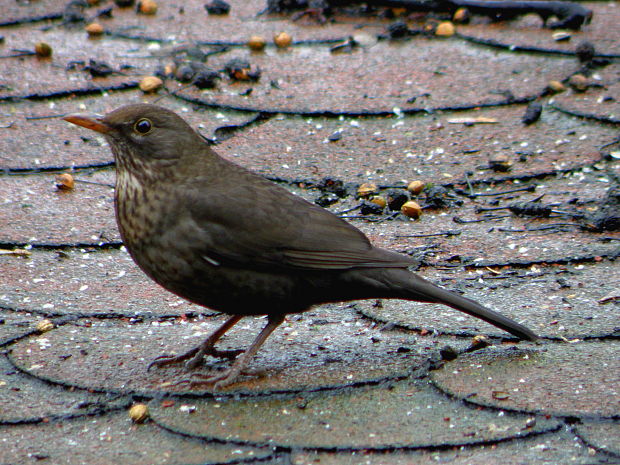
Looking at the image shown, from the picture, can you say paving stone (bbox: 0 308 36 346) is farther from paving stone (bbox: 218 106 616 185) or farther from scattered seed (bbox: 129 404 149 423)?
paving stone (bbox: 218 106 616 185)

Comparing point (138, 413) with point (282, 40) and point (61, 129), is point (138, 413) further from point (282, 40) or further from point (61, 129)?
point (282, 40)

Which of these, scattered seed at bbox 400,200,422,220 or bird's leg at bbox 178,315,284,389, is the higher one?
scattered seed at bbox 400,200,422,220

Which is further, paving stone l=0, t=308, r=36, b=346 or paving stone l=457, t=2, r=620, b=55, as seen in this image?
paving stone l=457, t=2, r=620, b=55

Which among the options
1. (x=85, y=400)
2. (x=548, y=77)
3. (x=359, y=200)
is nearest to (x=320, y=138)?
(x=359, y=200)

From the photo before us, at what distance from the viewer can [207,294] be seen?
146 inches

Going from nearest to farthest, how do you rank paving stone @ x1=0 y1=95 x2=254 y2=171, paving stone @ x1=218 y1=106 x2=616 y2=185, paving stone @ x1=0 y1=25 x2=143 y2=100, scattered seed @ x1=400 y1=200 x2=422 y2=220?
scattered seed @ x1=400 y1=200 x2=422 y2=220 < paving stone @ x1=218 y1=106 x2=616 y2=185 < paving stone @ x1=0 y1=95 x2=254 y2=171 < paving stone @ x1=0 y1=25 x2=143 y2=100

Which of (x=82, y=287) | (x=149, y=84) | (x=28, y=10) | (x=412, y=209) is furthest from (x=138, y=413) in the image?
(x=28, y=10)

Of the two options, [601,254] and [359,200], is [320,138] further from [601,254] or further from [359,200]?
[601,254]

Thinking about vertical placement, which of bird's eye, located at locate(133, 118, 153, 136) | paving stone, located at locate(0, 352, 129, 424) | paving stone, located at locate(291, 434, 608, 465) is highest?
bird's eye, located at locate(133, 118, 153, 136)

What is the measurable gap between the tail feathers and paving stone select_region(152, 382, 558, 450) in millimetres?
460

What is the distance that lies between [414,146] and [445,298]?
1.87m

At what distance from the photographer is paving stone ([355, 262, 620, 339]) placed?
3902 mm

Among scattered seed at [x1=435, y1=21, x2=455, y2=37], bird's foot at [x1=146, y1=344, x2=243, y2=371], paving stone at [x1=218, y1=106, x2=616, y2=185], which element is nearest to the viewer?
bird's foot at [x1=146, y1=344, x2=243, y2=371]

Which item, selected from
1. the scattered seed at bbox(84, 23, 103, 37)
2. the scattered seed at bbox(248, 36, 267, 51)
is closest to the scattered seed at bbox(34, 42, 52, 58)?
the scattered seed at bbox(84, 23, 103, 37)
